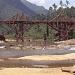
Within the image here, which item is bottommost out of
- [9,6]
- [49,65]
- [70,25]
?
[49,65]

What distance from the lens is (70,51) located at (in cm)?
3362

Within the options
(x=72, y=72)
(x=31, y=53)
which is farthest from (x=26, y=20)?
(x=72, y=72)

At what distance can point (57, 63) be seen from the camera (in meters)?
24.2

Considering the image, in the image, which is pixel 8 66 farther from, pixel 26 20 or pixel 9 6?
pixel 9 6

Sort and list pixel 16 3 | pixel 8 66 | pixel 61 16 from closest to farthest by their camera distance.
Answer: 1. pixel 8 66
2. pixel 61 16
3. pixel 16 3

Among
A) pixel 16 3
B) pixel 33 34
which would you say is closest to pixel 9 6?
pixel 16 3

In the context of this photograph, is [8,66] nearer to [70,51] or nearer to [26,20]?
[70,51]

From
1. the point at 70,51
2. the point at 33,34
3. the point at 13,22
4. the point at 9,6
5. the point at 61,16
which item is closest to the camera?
the point at 70,51

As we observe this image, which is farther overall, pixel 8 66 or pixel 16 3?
pixel 16 3

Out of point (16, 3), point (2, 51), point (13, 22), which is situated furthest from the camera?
point (16, 3)

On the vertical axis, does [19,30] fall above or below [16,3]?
below

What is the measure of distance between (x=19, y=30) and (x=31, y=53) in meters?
16.2

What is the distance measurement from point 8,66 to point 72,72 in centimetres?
622

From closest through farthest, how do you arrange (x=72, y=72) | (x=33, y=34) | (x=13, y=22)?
1. (x=72, y=72)
2. (x=13, y=22)
3. (x=33, y=34)
